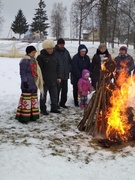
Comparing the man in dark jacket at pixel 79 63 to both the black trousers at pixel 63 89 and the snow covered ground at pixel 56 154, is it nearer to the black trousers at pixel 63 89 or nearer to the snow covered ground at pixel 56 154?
the black trousers at pixel 63 89

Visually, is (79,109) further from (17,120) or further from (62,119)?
(17,120)

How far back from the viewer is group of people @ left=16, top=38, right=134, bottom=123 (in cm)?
636

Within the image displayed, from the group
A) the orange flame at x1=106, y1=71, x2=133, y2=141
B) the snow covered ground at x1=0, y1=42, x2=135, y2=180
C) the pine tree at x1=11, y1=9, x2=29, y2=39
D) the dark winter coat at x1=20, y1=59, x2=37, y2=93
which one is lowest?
the snow covered ground at x1=0, y1=42, x2=135, y2=180

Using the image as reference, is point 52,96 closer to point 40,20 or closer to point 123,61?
point 123,61

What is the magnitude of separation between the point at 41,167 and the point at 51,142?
3.37 feet

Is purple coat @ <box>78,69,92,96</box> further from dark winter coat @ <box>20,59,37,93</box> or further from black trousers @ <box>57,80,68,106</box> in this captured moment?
dark winter coat @ <box>20,59,37,93</box>

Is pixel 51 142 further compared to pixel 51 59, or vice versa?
pixel 51 59

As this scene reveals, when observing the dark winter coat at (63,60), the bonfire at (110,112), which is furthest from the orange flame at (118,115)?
the dark winter coat at (63,60)

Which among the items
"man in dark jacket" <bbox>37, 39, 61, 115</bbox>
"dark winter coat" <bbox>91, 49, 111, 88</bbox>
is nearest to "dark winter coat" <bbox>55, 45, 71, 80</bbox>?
"man in dark jacket" <bbox>37, 39, 61, 115</bbox>

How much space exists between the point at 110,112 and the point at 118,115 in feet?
0.61

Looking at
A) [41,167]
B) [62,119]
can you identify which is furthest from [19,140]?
[62,119]

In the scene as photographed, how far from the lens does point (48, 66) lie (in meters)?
Result: 6.97

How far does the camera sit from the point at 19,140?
532 cm

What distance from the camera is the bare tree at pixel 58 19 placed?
51197 millimetres
